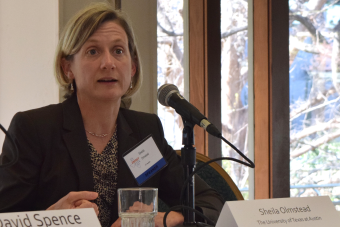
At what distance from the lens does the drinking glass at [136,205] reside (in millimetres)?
816

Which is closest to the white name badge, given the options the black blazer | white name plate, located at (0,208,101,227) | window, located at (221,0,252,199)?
the black blazer

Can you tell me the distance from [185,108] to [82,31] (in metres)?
0.77

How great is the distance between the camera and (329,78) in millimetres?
3230

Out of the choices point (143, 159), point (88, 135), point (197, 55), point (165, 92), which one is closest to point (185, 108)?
point (165, 92)

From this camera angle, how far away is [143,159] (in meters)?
1.38

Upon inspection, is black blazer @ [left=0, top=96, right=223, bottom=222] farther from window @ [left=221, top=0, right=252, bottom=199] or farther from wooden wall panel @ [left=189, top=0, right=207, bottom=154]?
window @ [left=221, top=0, right=252, bottom=199]

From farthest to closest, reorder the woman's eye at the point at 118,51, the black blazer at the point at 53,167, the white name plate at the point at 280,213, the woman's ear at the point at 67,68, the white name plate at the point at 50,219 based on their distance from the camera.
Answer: the woman's ear at the point at 67,68 → the woman's eye at the point at 118,51 → the black blazer at the point at 53,167 → the white name plate at the point at 280,213 → the white name plate at the point at 50,219

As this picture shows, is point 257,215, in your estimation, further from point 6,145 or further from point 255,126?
point 255,126

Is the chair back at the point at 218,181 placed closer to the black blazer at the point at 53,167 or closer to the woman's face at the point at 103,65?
the black blazer at the point at 53,167

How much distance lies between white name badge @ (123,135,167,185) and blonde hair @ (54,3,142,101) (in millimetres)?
511

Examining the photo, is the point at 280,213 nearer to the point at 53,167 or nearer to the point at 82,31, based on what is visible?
the point at 53,167

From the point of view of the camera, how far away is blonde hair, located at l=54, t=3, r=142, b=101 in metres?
1.57

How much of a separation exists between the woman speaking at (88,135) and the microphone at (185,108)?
1.26 feet

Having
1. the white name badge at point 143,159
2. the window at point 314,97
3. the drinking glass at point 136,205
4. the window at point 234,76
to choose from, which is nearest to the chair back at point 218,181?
the white name badge at point 143,159
